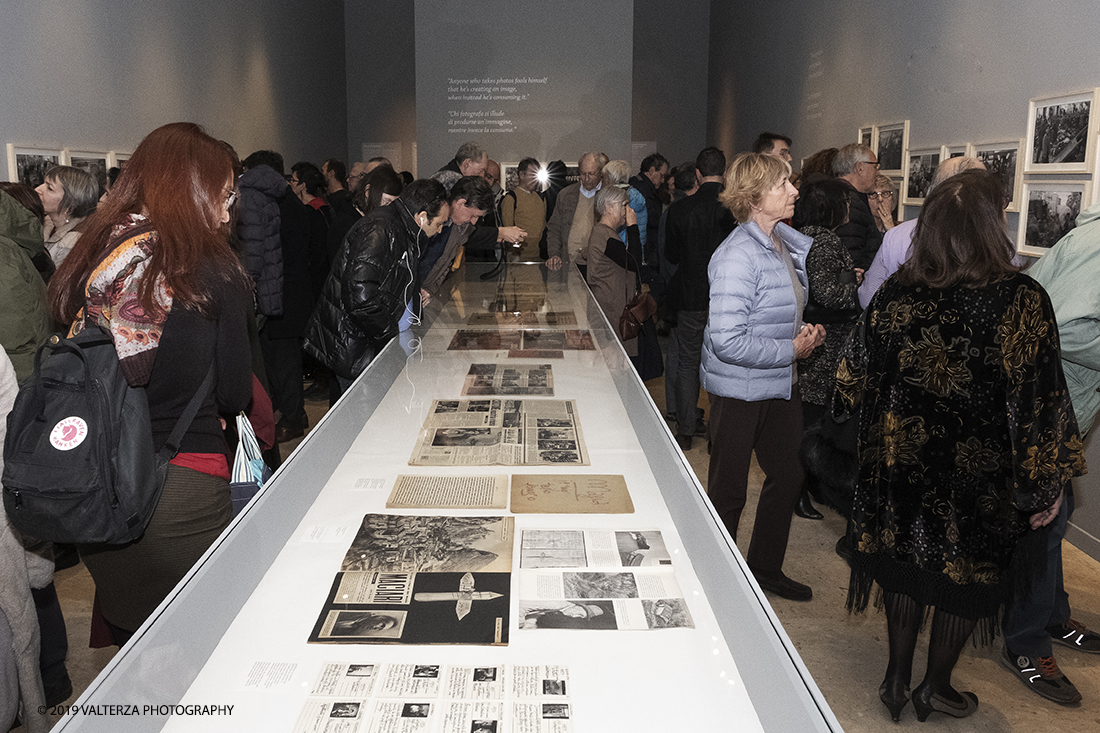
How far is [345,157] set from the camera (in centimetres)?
1539

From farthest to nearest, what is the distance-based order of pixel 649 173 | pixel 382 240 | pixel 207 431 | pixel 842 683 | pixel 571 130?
pixel 571 130 → pixel 649 173 → pixel 382 240 → pixel 842 683 → pixel 207 431

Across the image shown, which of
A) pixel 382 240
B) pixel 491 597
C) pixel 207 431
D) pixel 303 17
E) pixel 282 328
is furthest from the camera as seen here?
pixel 303 17

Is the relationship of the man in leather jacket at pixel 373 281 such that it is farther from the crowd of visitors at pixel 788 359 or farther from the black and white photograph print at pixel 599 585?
the black and white photograph print at pixel 599 585

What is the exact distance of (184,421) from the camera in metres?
1.86

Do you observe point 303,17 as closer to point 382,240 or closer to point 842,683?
point 382,240

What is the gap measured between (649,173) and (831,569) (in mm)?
5585

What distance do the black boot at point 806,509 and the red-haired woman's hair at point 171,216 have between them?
141 inches

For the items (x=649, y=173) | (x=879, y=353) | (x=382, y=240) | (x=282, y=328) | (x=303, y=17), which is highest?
(x=303, y=17)

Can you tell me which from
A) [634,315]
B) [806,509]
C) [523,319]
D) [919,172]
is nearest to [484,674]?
[523,319]

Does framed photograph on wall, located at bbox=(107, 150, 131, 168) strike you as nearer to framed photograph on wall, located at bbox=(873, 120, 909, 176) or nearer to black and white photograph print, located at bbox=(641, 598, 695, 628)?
framed photograph on wall, located at bbox=(873, 120, 909, 176)

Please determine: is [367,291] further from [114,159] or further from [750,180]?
[114,159]

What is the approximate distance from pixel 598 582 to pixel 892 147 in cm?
639

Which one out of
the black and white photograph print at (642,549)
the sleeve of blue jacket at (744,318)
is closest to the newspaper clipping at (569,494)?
the black and white photograph print at (642,549)

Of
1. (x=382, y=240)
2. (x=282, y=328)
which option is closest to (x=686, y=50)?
(x=282, y=328)
